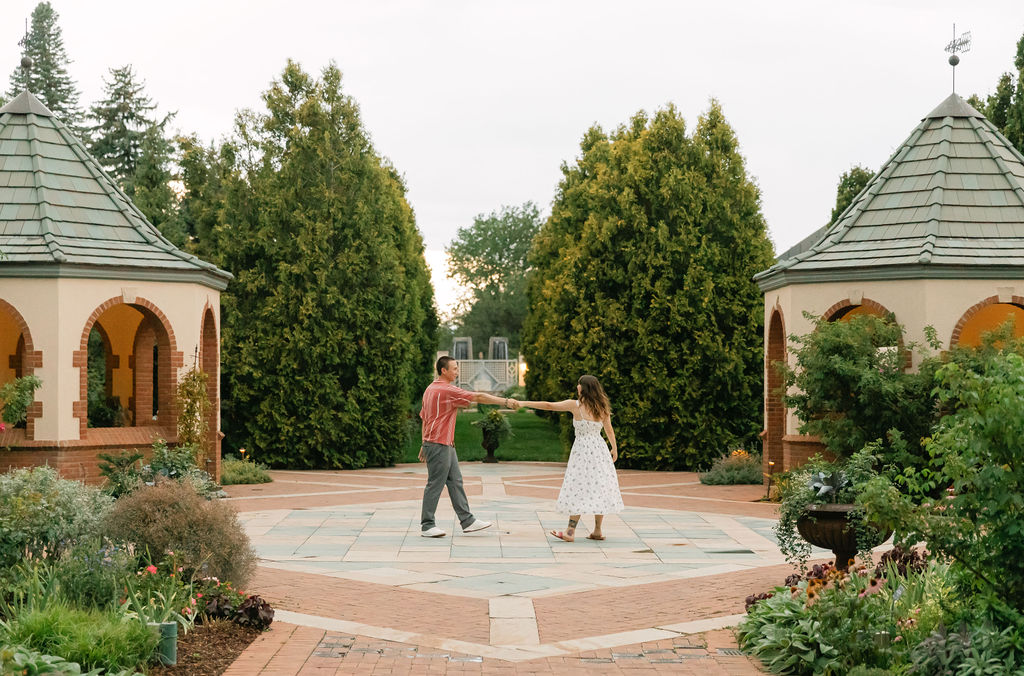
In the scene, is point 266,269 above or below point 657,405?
above

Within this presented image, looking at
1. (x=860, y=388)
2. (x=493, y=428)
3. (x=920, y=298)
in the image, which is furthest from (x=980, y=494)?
(x=493, y=428)

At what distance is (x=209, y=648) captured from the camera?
23.6ft

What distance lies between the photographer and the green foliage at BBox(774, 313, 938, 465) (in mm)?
15312

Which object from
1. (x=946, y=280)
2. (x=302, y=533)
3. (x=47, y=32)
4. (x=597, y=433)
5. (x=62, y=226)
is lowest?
(x=302, y=533)

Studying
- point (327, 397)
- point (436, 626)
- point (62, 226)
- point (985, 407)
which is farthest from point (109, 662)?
point (327, 397)

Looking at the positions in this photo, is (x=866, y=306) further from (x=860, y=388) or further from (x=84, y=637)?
(x=84, y=637)

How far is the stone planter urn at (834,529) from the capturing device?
9.02 m

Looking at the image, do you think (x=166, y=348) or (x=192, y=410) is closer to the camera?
(x=192, y=410)

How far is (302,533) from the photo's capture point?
13508 millimetres

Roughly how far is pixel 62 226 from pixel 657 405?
13418 millimetres

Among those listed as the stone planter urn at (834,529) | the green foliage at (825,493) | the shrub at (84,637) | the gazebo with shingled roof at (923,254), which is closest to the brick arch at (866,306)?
the gazebo with shingled roof at (923,254)

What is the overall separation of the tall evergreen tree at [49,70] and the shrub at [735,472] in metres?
35.4

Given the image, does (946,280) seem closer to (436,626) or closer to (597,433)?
(597,433)

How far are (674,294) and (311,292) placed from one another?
8.31 meters
